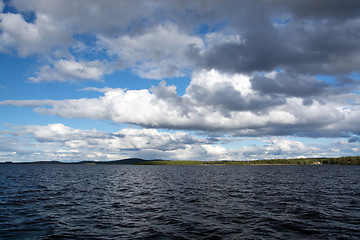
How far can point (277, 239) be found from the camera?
60.1 feet

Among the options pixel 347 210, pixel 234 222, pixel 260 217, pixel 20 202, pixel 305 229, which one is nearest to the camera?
pixel 305 229

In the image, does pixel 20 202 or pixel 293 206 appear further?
pixel 20 202

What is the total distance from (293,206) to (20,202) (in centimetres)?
3755

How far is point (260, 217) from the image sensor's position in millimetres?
25203

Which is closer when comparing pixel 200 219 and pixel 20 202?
pixel 200 219

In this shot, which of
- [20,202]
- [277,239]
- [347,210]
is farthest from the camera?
[20,202]

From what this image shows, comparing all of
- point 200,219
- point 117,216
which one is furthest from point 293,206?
point 117,216

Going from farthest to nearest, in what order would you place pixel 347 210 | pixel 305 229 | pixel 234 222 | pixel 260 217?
1. pixel 347 210
2. pixel 260 217
3. pixel 234 222
4. pixel 305 229

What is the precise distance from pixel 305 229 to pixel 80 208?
2520 cm

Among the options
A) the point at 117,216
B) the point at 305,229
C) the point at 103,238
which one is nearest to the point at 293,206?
the point at 305,229

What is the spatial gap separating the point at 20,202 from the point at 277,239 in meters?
33.7

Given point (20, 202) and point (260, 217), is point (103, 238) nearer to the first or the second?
point (260, 217)

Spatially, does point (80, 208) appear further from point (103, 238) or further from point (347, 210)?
point (347, 210)

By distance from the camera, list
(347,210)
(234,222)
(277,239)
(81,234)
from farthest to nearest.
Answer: (347,210)
(234,222)
(81,234)
(277,239)
